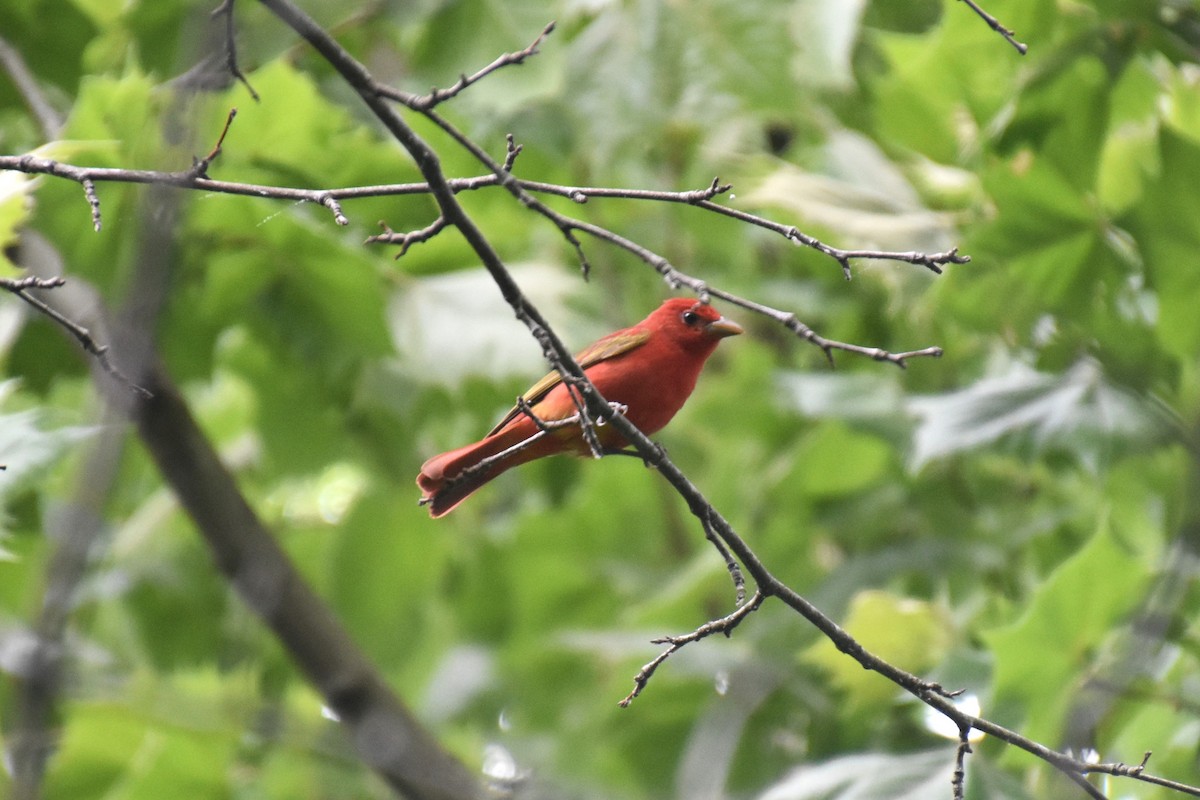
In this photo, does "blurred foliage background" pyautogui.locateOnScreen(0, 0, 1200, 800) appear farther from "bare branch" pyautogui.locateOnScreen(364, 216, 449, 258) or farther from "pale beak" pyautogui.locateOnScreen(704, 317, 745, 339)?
"bare branch" pyautogui.locateOnScreen(364, 216, 449, 258)

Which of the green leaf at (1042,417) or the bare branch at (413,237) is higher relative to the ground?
the green leaf at (1042,417)

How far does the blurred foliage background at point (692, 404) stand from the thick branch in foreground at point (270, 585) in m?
0.21

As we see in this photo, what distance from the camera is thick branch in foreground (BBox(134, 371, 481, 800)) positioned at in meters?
4.05

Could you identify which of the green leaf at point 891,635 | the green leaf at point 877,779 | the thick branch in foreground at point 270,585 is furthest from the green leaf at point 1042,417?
the thick branch in foreground at point 270,585

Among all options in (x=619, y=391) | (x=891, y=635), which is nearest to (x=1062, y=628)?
(x=891, y=635)

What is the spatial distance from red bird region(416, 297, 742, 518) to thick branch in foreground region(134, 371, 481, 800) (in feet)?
3.01

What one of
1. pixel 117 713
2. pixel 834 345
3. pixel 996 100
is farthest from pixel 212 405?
pixel 834 345

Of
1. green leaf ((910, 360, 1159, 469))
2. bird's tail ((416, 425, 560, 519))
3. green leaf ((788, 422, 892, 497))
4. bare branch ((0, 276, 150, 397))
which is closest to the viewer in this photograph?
bare branch ((0, 276, 150, 397))

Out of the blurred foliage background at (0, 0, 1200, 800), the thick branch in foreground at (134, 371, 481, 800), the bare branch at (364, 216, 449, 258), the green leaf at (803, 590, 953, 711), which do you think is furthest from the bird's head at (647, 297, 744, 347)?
the bare branch at (364, 216, 449, 258)

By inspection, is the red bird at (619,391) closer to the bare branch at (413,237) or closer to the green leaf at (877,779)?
the green leaf at (877,779)

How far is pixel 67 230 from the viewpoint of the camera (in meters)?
3.78

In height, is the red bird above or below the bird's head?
below

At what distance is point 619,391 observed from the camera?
3400 millimetres

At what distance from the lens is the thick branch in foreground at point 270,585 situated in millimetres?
4047
